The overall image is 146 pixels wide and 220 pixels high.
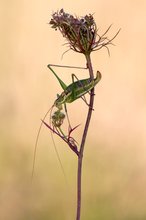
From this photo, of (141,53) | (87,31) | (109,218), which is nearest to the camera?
(87,31)

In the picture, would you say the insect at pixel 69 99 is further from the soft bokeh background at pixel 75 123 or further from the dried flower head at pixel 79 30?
the soft bokeh background at pixel 75 123

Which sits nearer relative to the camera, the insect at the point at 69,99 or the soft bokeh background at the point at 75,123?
the insect at the point at 69,99

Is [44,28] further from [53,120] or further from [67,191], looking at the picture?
[53,120]

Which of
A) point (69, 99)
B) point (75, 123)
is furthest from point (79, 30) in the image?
point (75, 123)

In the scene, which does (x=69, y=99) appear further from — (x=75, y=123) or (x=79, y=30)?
(x=75, y=123)

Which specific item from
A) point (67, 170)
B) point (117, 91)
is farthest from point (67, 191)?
point (117, 91)

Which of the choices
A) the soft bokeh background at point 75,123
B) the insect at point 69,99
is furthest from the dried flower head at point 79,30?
the soft bokeh background at point 75,123

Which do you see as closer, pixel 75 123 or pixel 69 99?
pixel 69 99

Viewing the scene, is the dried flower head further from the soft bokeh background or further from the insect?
the soft bokeh background
